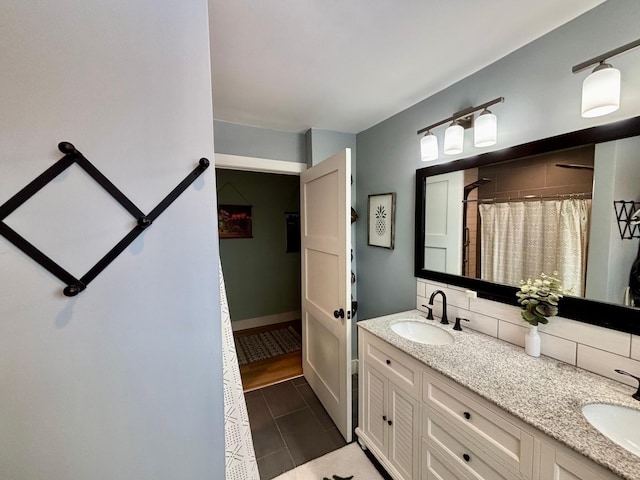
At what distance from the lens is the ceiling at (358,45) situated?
105 cm

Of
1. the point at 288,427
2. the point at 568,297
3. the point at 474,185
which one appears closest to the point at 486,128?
the point at 474,185

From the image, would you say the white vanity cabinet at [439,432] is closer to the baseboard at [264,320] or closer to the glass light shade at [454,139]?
the glass light shade at [454,139]

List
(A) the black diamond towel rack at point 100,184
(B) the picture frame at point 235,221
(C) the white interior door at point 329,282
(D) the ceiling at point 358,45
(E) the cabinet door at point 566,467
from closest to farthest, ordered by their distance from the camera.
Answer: (A) the black diamond towel rack at point 100,184, (E) the cabinet door at point 566,467, (D) the ceiling at point 358,45, (C) the white interior door at point 329,282, (B) the picture frame at point 235,221

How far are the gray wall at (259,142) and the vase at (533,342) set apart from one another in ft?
6.75

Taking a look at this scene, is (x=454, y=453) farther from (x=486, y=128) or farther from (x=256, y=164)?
(x=256, y=164)

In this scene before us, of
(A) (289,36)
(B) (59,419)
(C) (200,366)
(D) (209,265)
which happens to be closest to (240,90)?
(A) (289,36)

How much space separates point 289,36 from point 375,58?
47 centimetres

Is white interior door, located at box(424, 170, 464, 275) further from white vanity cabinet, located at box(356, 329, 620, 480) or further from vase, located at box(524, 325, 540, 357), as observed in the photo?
white vanity cabinet, located at box(356, 329, 620, 480)

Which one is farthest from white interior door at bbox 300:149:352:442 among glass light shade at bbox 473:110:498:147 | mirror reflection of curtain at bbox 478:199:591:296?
mirror reflection of curtain at bbox 478:199:591:296

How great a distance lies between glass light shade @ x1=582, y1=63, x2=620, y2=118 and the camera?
36.4 inches

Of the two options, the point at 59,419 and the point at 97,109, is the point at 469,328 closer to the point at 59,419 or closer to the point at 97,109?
the point at 59,419

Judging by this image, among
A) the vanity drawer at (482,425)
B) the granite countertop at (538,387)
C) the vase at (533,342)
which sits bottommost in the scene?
the vanity drawer at (482,425)

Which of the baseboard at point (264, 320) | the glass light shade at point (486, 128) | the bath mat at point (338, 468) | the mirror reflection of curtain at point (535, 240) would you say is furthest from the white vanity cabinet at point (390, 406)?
the baseboard at point (264, 320)

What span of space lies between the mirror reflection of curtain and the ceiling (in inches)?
31.9
